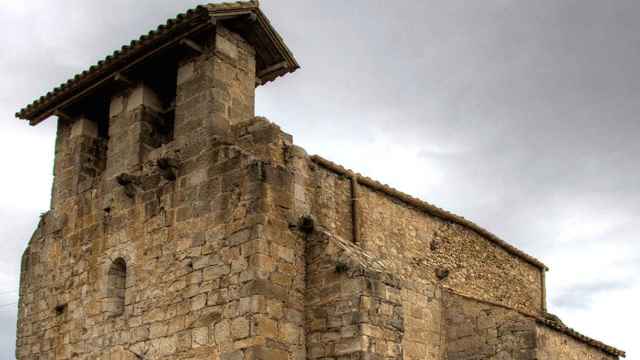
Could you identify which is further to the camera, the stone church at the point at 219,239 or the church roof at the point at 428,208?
the church roof at the point at 428,208

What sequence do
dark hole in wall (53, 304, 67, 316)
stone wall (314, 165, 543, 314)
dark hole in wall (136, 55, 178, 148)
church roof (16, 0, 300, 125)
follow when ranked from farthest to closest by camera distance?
stone wall (314, 165, 543, 314), dark hole in wall (53, 304, 67, 316), dark hole in wall (136, 55, 178, 148), church roof (16, 0, 300, 125)

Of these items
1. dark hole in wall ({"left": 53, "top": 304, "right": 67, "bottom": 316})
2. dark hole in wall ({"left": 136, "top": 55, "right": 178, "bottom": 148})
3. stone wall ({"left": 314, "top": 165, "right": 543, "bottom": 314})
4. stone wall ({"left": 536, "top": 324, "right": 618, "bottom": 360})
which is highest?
dark hole in wall ({"left": 136, "top": 55, "right": 178, "bottom": 148})

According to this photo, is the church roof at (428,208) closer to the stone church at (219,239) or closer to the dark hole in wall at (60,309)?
the stone church at (219,239)

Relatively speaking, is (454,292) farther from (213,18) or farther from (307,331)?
(213,18)

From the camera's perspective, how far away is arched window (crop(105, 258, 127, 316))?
444 inches

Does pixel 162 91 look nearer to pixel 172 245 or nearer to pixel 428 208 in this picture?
pixel 172 245

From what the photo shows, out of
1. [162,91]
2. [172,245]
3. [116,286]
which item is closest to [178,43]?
[162,91]

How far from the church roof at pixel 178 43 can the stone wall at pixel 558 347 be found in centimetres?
581

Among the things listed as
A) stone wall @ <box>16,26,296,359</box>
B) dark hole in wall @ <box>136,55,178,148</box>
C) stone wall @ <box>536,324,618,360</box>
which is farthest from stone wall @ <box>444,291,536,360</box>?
dark hole in wall @ <box>136,55,178,148</box>

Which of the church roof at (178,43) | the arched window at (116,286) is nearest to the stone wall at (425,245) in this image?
the church roof at (178,43)

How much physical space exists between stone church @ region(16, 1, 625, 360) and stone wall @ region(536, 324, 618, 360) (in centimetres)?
5

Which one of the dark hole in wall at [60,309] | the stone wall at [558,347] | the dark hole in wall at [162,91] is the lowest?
the stone wall at [558,347]

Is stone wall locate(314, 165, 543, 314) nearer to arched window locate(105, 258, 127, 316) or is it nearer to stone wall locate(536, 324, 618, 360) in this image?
stone wall locate(536, 324, 618, 360)

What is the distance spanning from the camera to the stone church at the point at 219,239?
9734 millimetres
